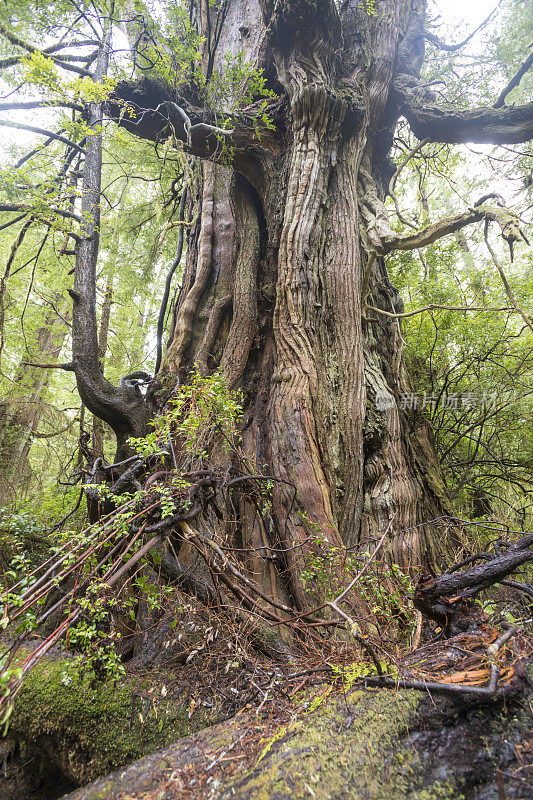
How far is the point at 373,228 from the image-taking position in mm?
4062

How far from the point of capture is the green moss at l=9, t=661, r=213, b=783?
1648mm

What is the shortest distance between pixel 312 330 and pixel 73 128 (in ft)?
8.65

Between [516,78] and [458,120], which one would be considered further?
[458,120]

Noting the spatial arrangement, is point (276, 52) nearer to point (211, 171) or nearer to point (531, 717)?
point (211, 171)

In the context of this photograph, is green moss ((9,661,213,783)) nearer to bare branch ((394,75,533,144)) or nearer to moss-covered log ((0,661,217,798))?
moss-covered log ((0,661,217,798))

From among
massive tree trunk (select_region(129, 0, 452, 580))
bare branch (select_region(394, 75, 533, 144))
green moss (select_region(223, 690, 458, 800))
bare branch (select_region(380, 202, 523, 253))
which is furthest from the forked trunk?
green moss (select_region(223, 690, 458, 800))

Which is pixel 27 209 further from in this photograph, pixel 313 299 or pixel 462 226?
pixel 462 226

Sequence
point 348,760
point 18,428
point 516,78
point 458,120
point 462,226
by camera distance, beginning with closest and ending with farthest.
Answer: point 348,760 < point 462,226 < point 516,78 < point 458,120 < point 18,428

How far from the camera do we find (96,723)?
172cm

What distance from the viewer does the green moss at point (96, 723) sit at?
5.41 ft

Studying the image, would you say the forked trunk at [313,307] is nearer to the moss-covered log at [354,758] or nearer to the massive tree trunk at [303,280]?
the massive tree trunk at [303,280]

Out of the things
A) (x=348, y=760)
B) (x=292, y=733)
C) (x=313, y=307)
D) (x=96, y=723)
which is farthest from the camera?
(x=313, y=307)

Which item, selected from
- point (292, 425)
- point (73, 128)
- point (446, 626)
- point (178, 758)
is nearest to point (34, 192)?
point (73, 128)

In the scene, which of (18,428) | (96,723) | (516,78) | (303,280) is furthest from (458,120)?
(18,428)
